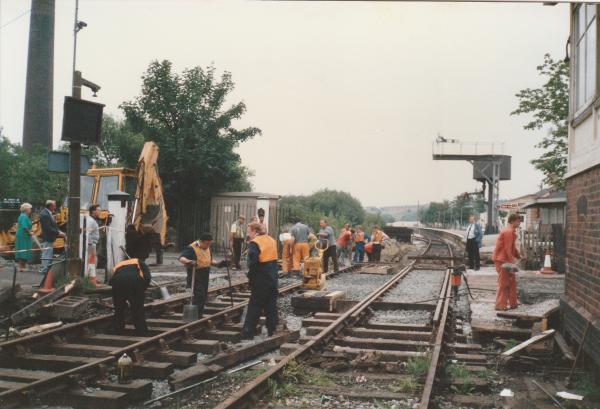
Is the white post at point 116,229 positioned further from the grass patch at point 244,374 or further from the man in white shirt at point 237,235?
the grass patch at point 244,374

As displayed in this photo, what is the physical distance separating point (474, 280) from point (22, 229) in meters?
11.1

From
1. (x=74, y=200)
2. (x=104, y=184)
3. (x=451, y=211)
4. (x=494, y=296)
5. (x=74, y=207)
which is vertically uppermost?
(x=451, y=211)

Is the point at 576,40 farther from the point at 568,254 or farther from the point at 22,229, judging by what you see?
the point at 22,229

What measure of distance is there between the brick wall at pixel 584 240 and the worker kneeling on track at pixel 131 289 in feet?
17.1

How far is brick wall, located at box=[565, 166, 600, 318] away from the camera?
5.93 meters

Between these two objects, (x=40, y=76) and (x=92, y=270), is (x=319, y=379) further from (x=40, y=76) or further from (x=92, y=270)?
(x=92, y=270)

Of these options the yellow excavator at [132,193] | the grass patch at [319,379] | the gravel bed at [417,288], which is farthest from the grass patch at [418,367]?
the yellow excavator at [132,193]

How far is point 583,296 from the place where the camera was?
6492 mm

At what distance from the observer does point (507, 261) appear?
9.71 metres

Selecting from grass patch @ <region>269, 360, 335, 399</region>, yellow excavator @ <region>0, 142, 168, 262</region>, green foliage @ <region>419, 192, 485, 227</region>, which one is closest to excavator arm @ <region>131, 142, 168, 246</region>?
yellow excavator @ <region>0, 142, 168, 262</region>

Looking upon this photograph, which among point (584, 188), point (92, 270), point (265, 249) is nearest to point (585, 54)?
point (584, 188)

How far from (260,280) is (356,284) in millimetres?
7196

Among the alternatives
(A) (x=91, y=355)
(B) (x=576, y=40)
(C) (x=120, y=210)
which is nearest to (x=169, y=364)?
(A) (x=91, y=355)

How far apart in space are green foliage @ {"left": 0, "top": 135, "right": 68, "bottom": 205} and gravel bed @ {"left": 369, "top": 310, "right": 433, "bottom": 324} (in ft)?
44.4
